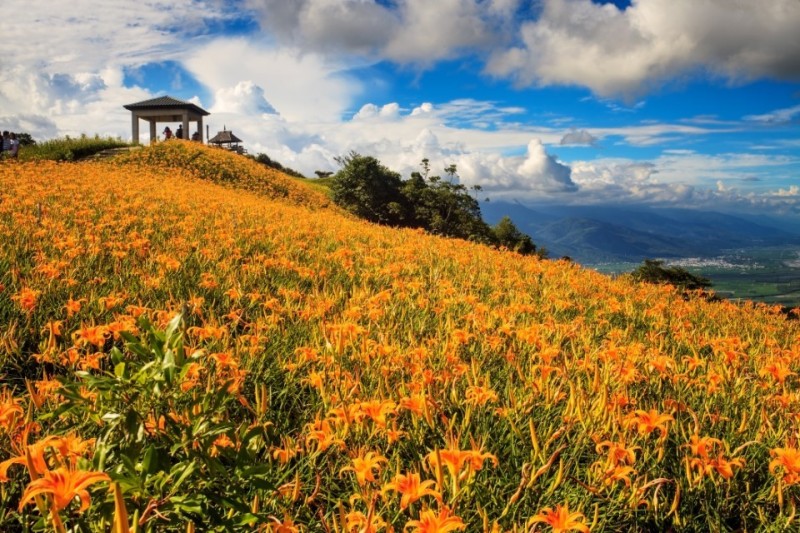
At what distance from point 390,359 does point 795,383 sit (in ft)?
11.1

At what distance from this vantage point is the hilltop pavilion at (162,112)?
101ft

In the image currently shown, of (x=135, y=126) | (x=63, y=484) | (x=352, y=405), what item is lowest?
(x=352, y=405)

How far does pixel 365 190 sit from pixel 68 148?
14.7 metres

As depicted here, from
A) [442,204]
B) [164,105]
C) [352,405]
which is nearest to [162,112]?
[164,105]

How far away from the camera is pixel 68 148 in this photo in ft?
71.4

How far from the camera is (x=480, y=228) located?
31469 mm

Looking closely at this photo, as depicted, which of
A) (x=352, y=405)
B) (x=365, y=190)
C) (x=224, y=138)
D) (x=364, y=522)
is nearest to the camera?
(x=364, y=522)

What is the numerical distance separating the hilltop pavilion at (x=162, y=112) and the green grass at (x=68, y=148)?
5.43 meters

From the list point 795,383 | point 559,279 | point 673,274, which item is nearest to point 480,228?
point 673,274

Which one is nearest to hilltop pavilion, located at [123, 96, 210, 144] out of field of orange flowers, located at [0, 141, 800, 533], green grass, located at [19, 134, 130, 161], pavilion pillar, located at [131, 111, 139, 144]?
pavilion pillar, located at [131, 111, 139, 144]

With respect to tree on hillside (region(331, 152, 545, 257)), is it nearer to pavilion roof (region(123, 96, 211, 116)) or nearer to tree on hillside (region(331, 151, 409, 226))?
tree on hillside (region(331, 151, 409, 226))

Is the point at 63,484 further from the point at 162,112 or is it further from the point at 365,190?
the point at 162,112

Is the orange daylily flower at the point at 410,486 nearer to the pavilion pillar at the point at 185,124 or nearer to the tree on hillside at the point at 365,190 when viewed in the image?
the tree on hillside at the point at 365,190

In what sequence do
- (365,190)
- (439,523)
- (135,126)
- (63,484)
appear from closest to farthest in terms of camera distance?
1. (63,484)
2. (439,523)
3. (365,190)
4. (135,126)
